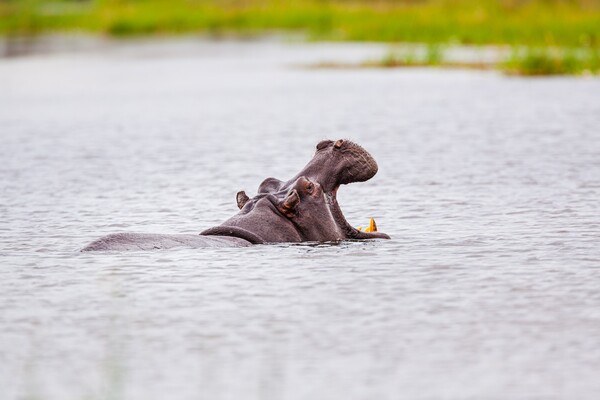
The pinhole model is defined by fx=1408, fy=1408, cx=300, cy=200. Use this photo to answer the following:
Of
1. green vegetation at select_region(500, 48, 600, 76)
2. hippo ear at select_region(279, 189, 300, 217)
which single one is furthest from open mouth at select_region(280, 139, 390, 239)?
green vegetation at select_region(500, 48, 600, 76)

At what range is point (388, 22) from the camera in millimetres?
38875

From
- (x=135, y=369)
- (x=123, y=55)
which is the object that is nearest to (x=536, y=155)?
(x=135, y=369)

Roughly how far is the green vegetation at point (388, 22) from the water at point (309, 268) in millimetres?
9524

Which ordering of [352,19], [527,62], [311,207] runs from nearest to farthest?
[311,207], [527,62], [352,19]

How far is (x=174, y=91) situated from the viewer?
26.3 meters

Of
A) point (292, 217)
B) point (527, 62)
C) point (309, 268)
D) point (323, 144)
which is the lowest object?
point (309, 268)

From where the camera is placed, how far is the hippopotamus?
30.7ft

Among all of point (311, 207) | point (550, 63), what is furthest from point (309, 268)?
point (550, 63)

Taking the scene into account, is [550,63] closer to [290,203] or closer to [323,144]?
[323,144]

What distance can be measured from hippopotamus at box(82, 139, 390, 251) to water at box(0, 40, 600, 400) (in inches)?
4.7

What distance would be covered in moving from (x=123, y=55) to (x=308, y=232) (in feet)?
96.1

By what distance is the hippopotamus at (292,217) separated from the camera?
935 cm

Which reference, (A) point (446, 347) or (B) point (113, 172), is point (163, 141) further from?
(A) point (446, 347)

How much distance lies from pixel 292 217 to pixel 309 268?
64cm
